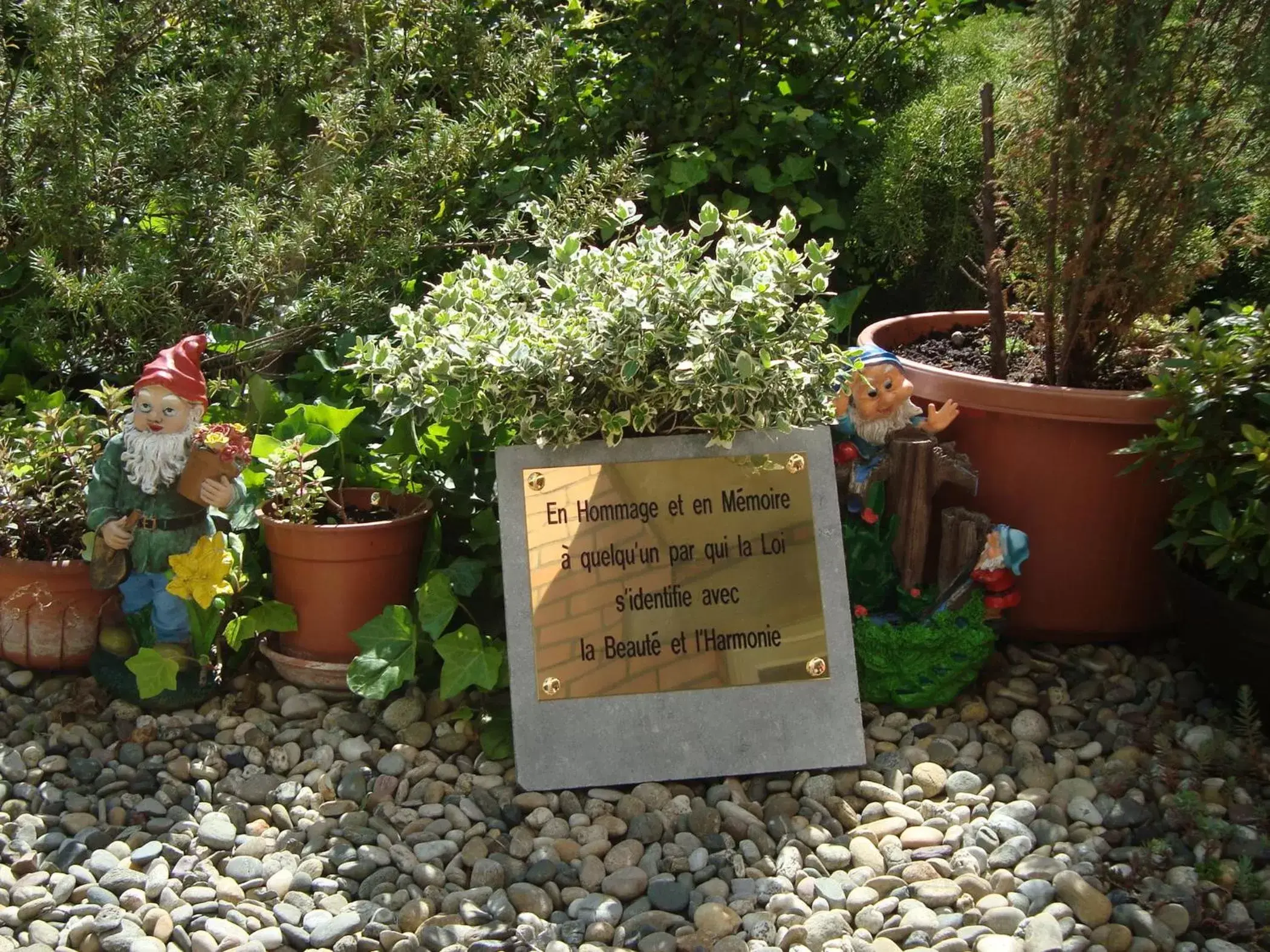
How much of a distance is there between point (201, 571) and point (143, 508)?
8.0 inches

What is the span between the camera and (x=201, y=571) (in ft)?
9.71

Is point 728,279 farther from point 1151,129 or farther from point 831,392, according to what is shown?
point 1151,129

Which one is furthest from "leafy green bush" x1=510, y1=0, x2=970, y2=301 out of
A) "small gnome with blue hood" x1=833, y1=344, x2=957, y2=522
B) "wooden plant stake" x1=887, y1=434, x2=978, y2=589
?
"wooden plant stake" x1=887, y1=434, x2=978, y2=589

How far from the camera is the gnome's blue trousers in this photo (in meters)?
3.08

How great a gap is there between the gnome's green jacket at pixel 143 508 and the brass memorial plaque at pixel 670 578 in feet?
2.62

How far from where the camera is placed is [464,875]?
103 inches

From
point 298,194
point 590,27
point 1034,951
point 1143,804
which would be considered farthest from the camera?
point 590,27

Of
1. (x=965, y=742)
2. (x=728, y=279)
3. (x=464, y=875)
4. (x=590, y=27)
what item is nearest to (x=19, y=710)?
(x=464, y=875)

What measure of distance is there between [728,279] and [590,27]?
78.5 inches

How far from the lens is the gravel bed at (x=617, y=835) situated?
7.97 feet

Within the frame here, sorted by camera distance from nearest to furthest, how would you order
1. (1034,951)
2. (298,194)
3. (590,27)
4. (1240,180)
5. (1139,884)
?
(1034,951), (1139,884), (1240,180), (298,194), (590,27)

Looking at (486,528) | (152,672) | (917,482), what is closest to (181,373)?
(152,672)

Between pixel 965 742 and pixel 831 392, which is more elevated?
pixel 831 392

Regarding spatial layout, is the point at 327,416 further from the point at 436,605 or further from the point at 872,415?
the point at 872,415
